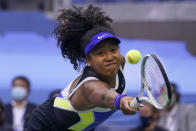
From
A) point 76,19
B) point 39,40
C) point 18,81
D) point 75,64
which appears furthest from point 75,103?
point 39,40

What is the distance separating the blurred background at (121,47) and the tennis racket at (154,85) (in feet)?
10.2

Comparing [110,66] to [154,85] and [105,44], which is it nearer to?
[105,44]

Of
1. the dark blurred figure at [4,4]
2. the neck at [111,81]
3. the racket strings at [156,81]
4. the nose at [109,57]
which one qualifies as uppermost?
the dark blurred figure at [4,4]

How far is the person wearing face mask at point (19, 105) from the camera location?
6262mm

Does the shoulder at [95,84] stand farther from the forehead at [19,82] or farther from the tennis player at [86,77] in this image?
the forehead at [19,82]

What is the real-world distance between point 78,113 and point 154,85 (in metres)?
0.91

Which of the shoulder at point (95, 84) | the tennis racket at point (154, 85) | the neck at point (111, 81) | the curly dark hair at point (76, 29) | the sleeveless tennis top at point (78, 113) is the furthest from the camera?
the curly dark hair at point (76, 29)

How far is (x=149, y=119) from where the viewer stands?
6.11 metres

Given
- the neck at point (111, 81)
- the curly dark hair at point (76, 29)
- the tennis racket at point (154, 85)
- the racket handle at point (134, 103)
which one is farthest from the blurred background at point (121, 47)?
the racket handle at point (134, 103)

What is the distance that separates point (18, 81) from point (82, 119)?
290cm

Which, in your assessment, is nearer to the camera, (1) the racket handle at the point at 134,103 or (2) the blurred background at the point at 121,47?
(1) the racket handle at the point at 134,103

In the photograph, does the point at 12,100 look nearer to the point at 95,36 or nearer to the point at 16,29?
Answer: the point at 16,29

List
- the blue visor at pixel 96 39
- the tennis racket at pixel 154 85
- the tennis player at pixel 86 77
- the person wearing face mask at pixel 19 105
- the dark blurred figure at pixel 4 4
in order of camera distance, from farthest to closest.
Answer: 1. the dark blurred figure at pixel 4 4
2. the person wearing face mask at pixel 19 105
3. the blue visor at pixel 96 39
4. the tennis player at pixel 86 77
5. the tennis racket at pixel 154 85

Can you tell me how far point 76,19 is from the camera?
4.04m
